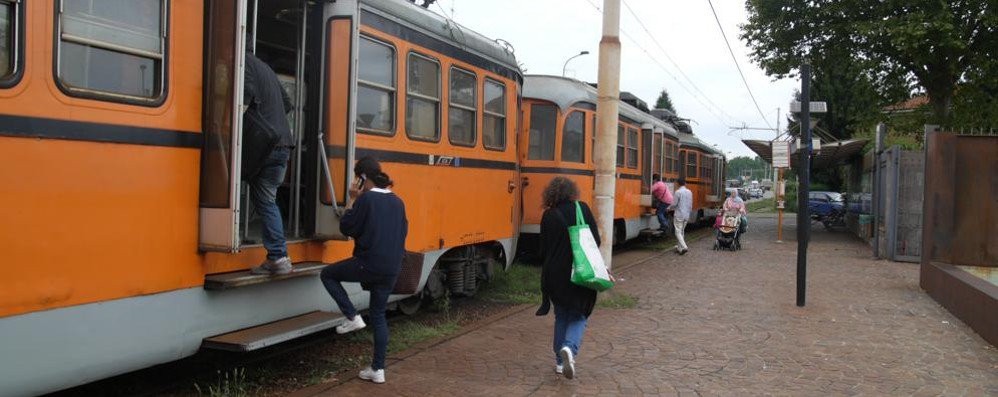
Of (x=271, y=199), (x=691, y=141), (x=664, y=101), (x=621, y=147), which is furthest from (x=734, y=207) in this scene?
(x=664, y=101)

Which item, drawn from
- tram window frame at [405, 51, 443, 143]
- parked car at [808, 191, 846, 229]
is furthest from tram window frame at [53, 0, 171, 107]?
parked car at [808, 191, 846, 229]

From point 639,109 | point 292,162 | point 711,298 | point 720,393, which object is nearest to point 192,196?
→ point 292,162

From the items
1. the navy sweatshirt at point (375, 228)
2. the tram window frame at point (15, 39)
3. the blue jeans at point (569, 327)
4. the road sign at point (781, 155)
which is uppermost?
the road sign at point (781, 155)

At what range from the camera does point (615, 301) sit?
937 centimetres

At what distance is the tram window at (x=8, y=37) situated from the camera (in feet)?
12.5

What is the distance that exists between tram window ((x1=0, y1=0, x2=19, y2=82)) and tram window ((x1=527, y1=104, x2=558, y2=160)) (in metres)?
8.63

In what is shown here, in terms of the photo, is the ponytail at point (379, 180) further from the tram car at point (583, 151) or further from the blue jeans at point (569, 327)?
the tram car at point (583, 151)

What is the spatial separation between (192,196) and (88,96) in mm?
888

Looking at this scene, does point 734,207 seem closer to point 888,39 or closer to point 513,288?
point 888,39

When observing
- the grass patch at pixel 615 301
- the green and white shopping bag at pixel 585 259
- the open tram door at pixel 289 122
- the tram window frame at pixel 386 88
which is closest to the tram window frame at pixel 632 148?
the grass patch at pixel 615 301

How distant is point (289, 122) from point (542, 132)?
6.48m

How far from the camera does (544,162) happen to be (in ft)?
39.1

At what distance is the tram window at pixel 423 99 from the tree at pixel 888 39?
55.6 feet

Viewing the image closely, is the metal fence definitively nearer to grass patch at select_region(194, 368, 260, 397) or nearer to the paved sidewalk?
the paved sidewalk
